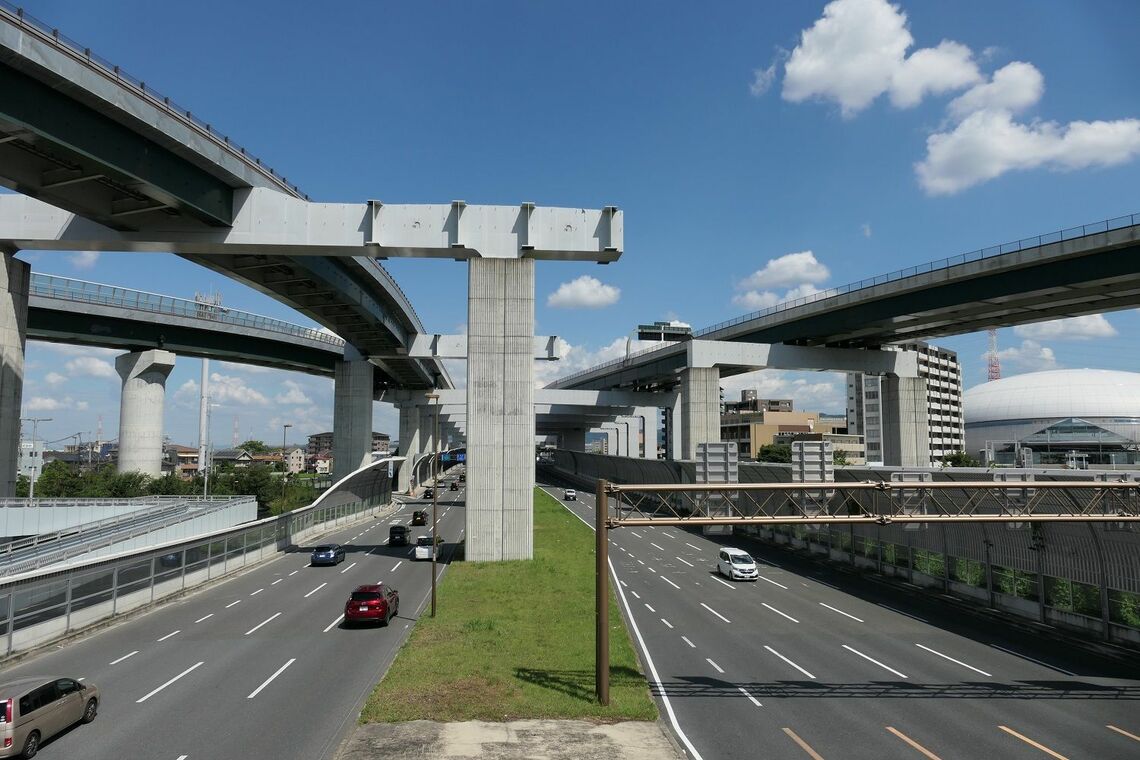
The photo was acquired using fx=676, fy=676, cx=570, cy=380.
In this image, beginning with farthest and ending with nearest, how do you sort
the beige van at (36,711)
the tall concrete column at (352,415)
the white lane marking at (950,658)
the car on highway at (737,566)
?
the tall concrete column at (352,415)
the car on highway at (737,566)
the white lane marking at (950,658)
the beige van at (36,711)

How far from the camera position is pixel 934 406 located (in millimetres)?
166625

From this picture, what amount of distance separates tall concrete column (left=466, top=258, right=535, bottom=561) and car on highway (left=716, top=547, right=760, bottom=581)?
1099cm

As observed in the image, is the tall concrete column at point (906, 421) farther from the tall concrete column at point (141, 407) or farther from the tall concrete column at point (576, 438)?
the tall concrete column at point (576, 438)

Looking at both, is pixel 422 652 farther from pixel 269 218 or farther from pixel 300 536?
pixel 300 536

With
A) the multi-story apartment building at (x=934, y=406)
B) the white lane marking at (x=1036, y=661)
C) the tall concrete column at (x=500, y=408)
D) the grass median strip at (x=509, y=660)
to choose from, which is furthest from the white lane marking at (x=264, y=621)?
the multi-story apartment building at (x=934, y=406)

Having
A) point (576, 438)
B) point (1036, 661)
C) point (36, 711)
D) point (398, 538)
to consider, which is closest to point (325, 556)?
point (398, 538)

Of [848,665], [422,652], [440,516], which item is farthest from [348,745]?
[440,516]

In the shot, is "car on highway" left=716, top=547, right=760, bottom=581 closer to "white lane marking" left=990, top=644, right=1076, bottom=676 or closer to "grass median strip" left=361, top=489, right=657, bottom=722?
"grass median strip" left=361, top=489, right=657, bottom=722

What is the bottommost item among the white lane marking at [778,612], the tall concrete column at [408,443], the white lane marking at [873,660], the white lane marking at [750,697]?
the white lane marking at [778,612]

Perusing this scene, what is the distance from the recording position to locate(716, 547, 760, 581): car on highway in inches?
1451

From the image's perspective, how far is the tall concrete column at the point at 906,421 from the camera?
66438 millimetres

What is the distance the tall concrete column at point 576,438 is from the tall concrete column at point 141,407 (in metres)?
104

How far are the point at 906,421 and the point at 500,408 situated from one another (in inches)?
1862

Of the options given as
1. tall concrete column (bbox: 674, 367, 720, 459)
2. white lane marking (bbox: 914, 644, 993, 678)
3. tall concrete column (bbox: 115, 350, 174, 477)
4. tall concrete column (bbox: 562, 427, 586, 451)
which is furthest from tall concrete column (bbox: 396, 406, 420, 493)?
white lane marking (bbox: 914, 644, 993, 678)
